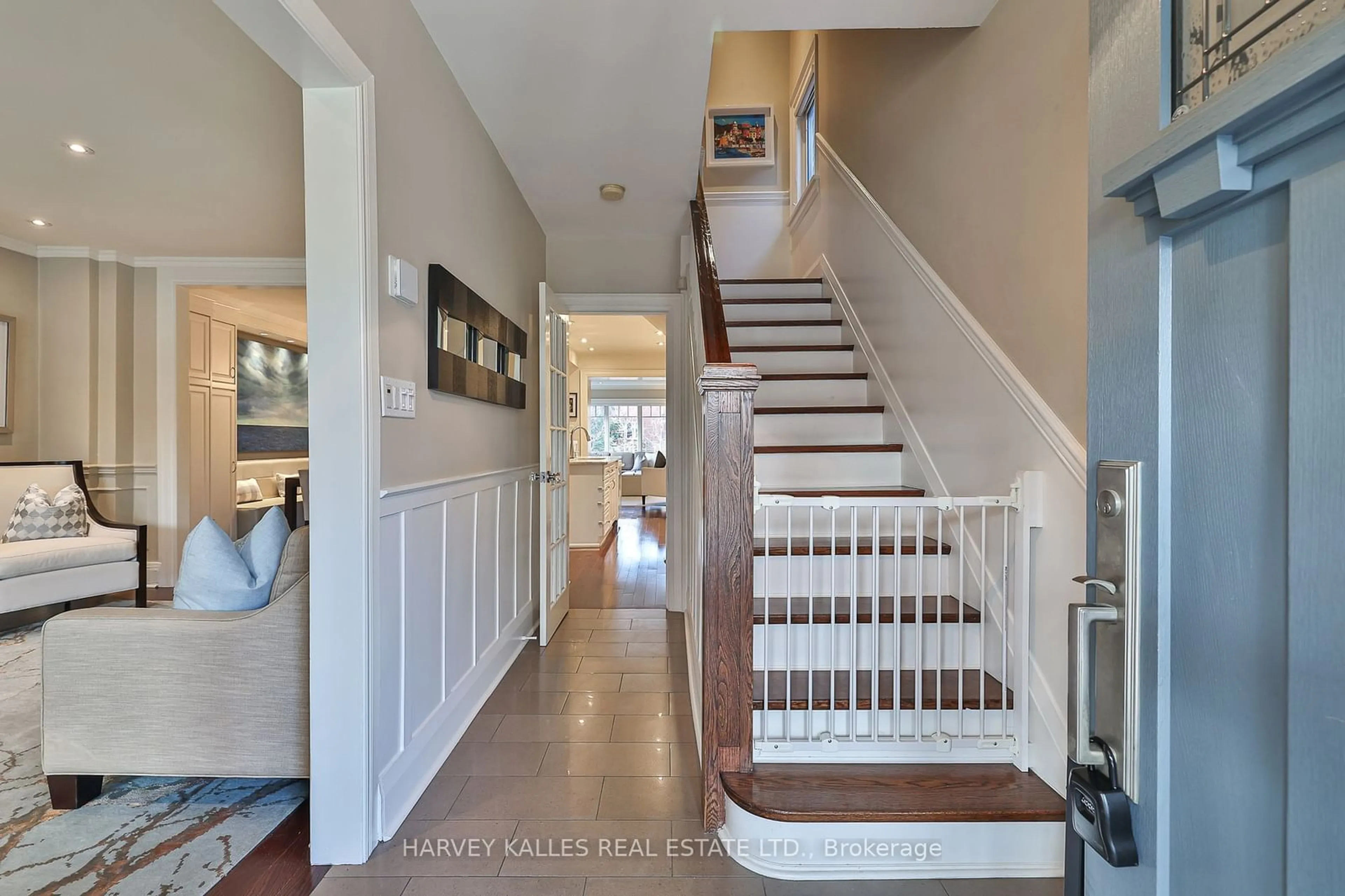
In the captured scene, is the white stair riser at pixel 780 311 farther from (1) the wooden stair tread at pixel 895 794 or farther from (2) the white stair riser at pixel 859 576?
(1) the wooden stair tread at pixel 895 794

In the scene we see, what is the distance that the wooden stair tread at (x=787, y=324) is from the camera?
3.49 meters

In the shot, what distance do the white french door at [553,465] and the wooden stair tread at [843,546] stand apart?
140cm

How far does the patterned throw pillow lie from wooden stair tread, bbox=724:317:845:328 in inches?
160

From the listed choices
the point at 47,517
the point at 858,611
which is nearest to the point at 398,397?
the point at 858,611

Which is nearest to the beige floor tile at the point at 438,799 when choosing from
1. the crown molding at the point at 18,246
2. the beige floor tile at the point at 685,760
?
the beige floor tile at the point at 685,760

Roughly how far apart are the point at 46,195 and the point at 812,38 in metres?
4.76

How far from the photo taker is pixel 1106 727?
54 cm

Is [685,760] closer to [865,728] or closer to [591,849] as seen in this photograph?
[591,849]

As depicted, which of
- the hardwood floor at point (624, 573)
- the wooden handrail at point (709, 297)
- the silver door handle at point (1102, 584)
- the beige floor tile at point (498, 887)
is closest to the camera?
the silver door handle at point (1102, 584)

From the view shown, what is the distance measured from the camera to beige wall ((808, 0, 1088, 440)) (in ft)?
5.35

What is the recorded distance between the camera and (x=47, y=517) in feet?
11.8

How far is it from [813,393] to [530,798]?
2.17 meters

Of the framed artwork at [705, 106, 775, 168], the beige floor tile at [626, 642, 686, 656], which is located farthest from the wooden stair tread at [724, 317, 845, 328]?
the framed artwork at [705, 106, 775, 168]

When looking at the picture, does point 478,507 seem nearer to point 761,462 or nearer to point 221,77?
point 761,462
